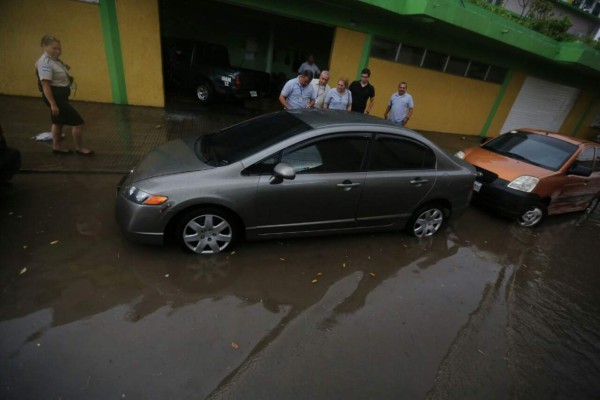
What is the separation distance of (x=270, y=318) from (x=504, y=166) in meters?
4.87

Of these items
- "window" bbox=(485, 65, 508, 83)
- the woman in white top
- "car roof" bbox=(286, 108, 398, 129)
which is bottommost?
the woman in white top

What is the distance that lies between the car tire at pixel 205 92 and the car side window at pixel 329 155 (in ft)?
23.8

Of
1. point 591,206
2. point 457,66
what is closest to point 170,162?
point 591,206

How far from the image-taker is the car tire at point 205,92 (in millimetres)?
9891

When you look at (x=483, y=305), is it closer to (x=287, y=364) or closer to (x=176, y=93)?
(x=287, y=364)

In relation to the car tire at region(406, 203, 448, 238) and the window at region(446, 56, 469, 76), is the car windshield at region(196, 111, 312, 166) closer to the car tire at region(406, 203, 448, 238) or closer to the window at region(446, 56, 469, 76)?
the car tire at region(406, 203, 448, 238)

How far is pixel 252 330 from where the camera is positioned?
9.47 ft

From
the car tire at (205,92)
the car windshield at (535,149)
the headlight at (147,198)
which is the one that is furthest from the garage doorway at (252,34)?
the headlight at (147,198)

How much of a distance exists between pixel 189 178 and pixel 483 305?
11.3ft

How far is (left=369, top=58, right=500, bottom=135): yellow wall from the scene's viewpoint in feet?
34.4

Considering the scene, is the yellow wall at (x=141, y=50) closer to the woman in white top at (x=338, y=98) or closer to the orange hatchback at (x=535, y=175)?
the woman in white top at (x=338, y=98)

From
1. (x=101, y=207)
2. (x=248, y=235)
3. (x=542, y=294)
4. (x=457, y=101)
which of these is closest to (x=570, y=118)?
(x=457, y=101)

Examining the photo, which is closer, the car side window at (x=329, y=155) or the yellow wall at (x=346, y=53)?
the car side window at (x=329, y=155)


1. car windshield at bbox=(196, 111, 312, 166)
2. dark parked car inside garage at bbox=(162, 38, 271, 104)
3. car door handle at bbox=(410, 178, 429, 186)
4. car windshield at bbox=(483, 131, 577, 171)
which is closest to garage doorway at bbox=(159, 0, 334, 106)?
dark parked car inside garage at bbox=(162, 38, 271, 104)
